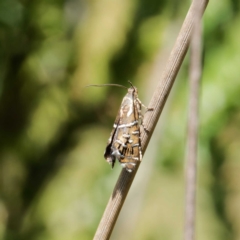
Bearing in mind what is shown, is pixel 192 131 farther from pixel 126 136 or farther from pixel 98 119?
pixel 98 119

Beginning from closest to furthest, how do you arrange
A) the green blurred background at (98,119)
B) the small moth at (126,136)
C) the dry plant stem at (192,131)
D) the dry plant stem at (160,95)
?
1. the dry plant stem at (192,131)
2. the dry plant stem at (160,95)
3. the small moth at (126,136)
4. the green blurred background at (98,119)

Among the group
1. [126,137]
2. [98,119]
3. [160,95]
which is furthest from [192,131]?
[98,119]

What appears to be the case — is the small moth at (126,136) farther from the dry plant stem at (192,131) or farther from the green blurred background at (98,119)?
the green blurred background at (98,119)

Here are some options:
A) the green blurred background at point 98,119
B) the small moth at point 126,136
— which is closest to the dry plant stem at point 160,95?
the small moth at point 126,136

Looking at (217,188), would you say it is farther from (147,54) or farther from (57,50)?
(57,50)

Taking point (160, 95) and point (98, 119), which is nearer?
point (160, 95)

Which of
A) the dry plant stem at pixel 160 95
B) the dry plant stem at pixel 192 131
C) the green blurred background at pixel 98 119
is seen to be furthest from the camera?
the green blurred background at pixel 98 119

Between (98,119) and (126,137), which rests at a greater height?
(126,137)
